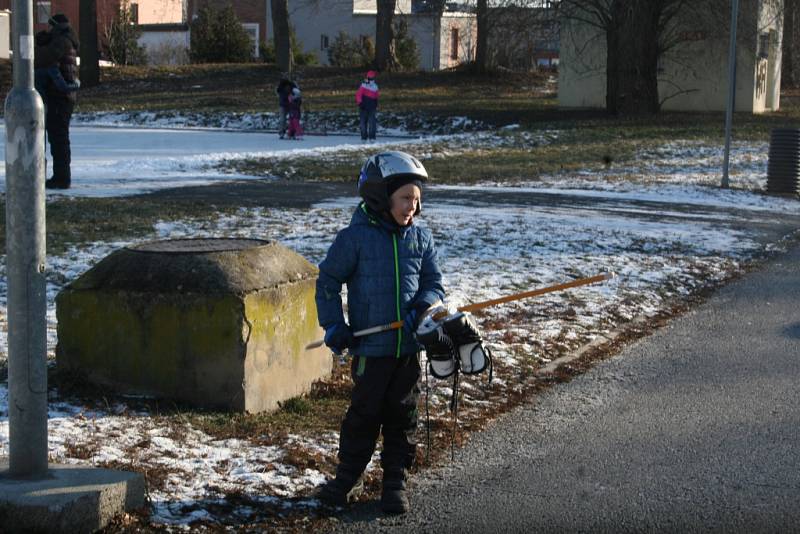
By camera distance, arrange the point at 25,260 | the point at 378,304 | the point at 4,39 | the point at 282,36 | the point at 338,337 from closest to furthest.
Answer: the point at 25,260 < the point at 338,337 < the point at 378,304 < the point at 4,39 < the point at 282,36

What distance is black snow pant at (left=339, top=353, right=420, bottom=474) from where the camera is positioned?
507 cm

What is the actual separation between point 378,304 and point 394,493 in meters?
0.80

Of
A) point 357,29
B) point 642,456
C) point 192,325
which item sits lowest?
point 642,456

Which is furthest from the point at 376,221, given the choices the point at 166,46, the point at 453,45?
the point at 453,45

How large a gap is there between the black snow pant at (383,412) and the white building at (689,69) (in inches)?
1378

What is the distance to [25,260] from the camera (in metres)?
4.58

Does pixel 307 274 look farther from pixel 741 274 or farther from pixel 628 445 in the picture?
pixel 741 274

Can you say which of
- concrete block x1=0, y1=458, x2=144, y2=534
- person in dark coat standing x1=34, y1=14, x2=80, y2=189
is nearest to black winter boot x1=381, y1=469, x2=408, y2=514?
concrete block x1=0, y1=458, x2=144, y2=534

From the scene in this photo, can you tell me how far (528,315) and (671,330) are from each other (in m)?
1.10

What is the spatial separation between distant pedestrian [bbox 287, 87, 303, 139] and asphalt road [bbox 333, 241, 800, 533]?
2027cm

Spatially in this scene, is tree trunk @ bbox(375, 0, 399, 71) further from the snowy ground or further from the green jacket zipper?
the green jacket zipper

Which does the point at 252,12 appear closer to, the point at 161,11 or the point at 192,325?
the point at 161,11

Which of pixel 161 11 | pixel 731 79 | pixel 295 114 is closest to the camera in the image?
pixel 731 79

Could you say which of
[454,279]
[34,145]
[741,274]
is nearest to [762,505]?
[34,145]
